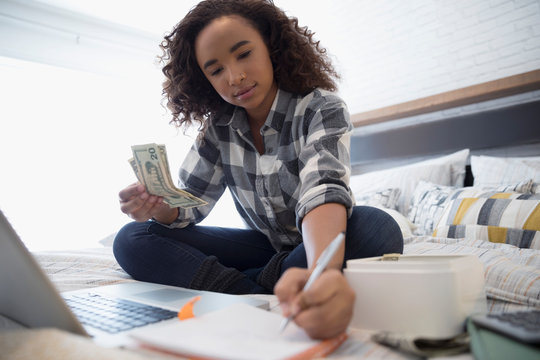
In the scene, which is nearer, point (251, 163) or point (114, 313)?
point (114, 313)

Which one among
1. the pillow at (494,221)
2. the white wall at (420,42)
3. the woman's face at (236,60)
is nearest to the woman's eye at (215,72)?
the woman's face at (236,60)

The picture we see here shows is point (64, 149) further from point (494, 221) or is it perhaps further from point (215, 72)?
point (494, 221)

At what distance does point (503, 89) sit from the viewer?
2250 millimetres

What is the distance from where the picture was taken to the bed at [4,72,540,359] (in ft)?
3.09

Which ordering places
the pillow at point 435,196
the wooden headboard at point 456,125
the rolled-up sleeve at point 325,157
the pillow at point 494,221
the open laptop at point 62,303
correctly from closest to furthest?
the open laptop at point 62,303, the rolled-up sleeve at point 325,157, the pillow at point 494,221, the pillow at point 435,196, the wooden headboard at point 456,125

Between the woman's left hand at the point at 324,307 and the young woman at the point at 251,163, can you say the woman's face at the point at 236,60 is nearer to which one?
the young woman at the point at 251,163

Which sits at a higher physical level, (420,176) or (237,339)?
(237,339)

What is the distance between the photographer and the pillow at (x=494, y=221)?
148 centimetres

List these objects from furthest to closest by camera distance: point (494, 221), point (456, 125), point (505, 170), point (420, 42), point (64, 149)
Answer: point (64, 149) < point (420, 42) < point (456, 125) < point (505, 170) < point (494, 221)

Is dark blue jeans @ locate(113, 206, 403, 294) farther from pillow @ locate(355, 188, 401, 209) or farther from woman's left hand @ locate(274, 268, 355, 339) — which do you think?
pillow @ locate(355, 188, 401, 209)

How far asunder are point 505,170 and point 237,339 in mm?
1894

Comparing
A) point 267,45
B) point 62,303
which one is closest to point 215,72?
point 267,45

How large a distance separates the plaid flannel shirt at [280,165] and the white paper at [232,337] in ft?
0.97

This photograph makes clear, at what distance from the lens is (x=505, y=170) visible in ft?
6.50
